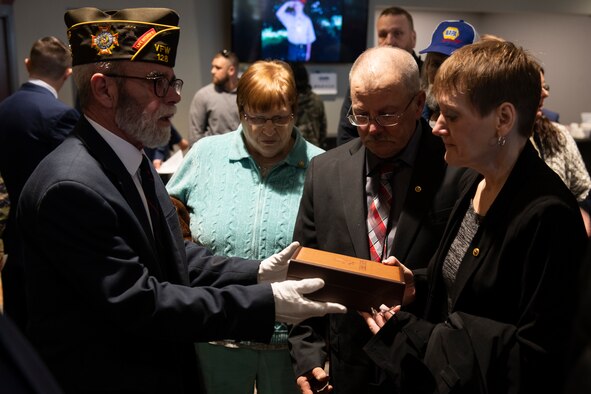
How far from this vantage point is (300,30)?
7398 millimetres

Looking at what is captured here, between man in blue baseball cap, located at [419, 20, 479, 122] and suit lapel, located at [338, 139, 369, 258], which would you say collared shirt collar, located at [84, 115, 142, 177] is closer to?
suit lapel, located at [338, 139, 369, 258]

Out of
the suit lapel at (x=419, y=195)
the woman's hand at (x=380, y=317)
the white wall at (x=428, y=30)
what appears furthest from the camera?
the white wall at (x=428, y=30)

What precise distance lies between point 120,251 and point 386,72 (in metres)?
0.91

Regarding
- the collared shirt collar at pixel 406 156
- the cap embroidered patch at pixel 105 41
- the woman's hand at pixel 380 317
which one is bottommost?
the woman's hand at pixel 380 317

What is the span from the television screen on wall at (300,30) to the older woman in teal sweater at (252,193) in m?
4.88

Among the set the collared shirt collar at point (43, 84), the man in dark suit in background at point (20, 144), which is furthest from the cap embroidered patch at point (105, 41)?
the collared shirt collar at point (43, 84)

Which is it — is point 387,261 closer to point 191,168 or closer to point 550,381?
point 550,381

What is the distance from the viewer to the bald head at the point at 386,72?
1.86 meters

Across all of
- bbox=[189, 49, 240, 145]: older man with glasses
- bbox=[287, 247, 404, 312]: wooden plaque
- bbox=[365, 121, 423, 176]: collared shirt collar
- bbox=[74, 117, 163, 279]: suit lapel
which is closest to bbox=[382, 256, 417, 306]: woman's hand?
bbox=[287, 247, 404, 312]: wooden plaque

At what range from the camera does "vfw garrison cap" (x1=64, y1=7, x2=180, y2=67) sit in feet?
5.42

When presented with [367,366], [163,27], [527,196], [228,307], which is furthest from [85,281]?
[527,196]

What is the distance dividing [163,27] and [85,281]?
0.74m

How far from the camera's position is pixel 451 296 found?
1626 mm

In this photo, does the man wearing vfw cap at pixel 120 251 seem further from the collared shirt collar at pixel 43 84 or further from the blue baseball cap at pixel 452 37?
the collared shirt collar at pixel 43 84
